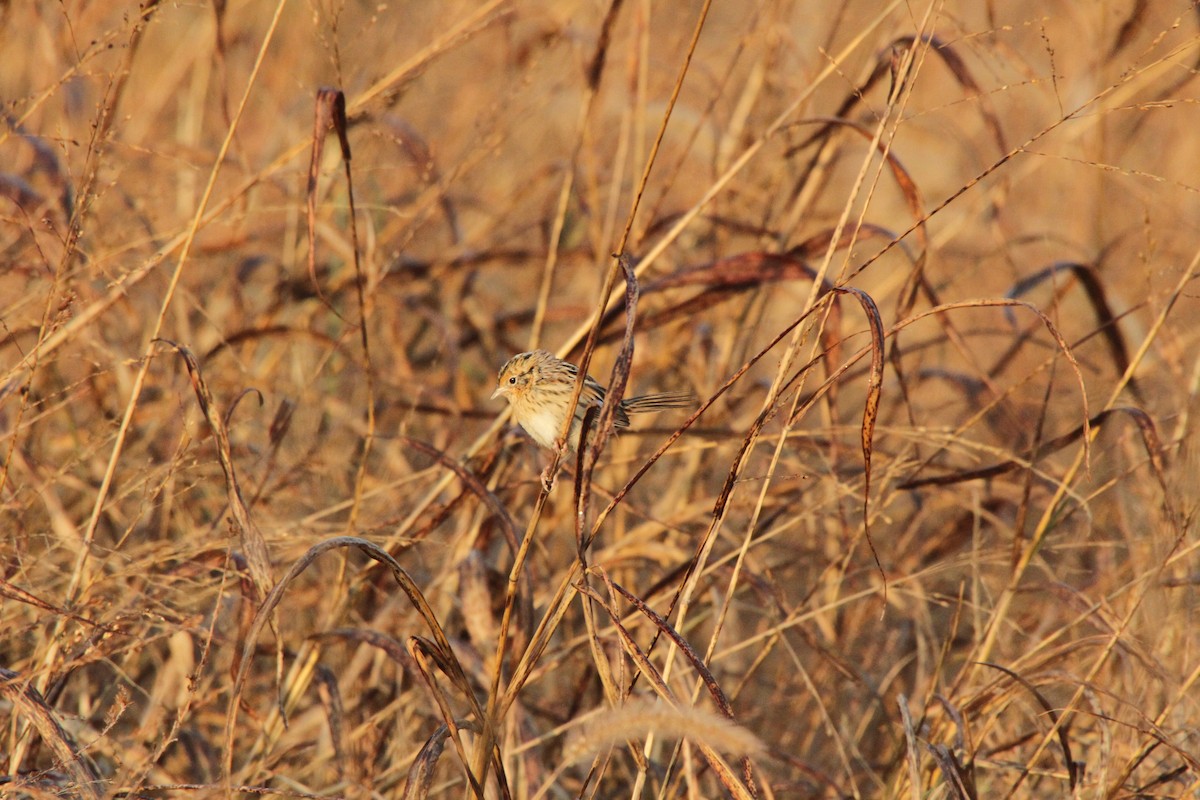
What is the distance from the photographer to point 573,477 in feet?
6.32

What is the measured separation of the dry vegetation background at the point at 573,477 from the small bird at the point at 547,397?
0.10m

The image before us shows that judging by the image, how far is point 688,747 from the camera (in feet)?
6.06

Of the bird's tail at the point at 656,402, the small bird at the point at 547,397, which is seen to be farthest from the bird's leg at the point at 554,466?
the bird's tail at the point at 656,402

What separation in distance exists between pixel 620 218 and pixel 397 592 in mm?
2340

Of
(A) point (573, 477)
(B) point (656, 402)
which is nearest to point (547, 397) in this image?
(B) point (656, 402)

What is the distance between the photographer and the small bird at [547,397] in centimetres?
266

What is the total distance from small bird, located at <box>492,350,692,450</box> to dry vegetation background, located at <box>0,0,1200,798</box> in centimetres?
10

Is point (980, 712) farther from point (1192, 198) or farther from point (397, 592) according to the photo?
point (1192, 198)

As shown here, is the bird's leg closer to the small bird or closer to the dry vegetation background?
the dry vegetation background

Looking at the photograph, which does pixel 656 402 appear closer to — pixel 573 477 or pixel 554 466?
pixel 573 477

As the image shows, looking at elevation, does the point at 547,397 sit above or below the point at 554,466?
above

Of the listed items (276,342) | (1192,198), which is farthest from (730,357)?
(1192,198)

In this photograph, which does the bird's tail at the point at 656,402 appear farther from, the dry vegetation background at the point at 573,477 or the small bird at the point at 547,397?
the dry vegetation background at the point at 573,477

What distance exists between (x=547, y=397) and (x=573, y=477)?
37.1 inches
